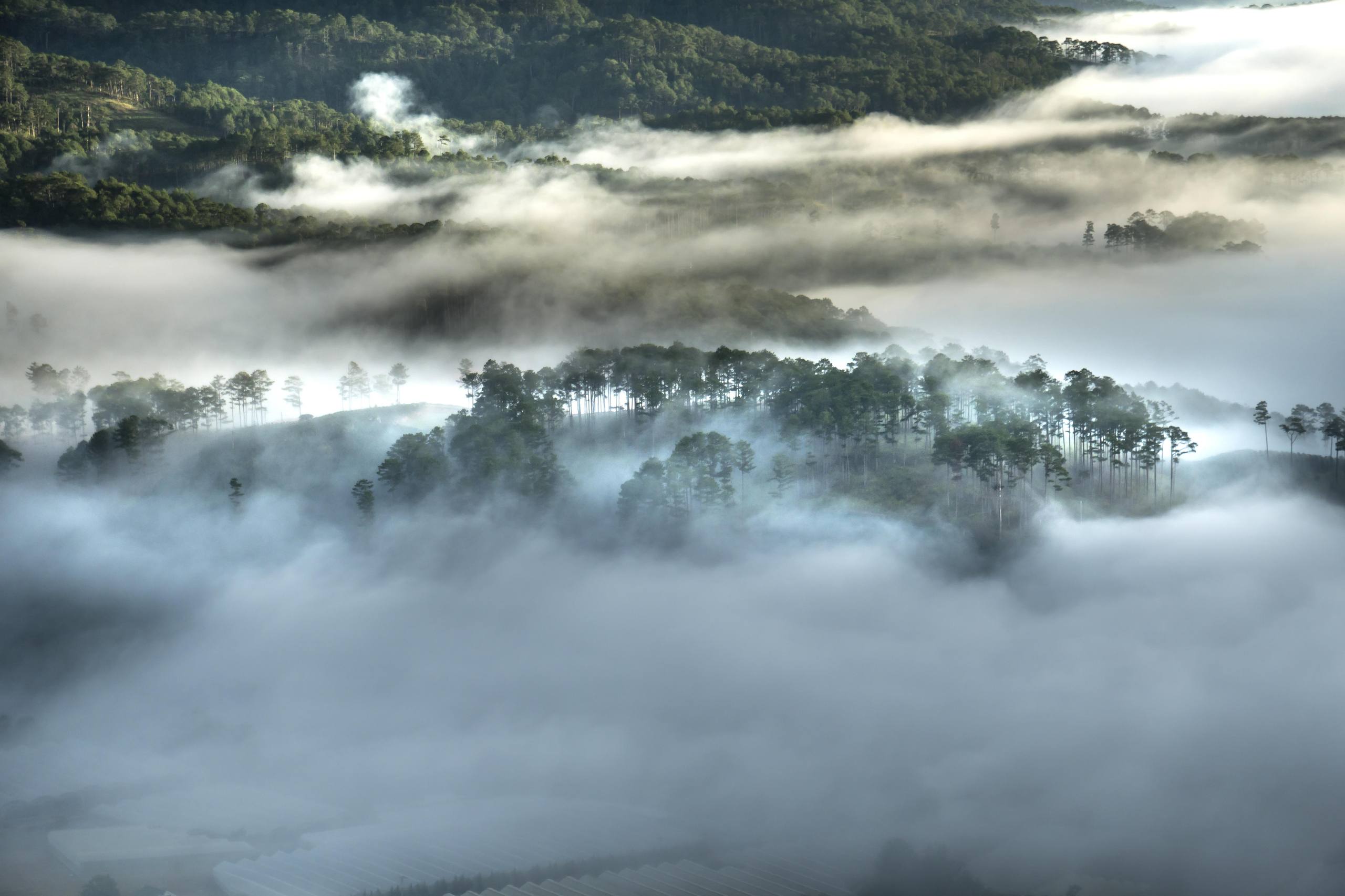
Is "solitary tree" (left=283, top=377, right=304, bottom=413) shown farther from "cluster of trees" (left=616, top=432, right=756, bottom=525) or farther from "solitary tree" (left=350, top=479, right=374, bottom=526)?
"cluster of trees" (left=616, top=432, right=756, bottom=525)

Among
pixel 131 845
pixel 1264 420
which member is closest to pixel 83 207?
pixel 131 845

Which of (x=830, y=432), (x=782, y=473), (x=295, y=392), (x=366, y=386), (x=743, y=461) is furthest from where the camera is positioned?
(x=295, y=392)

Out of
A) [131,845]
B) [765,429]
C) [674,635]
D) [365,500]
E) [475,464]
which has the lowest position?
[131,845]

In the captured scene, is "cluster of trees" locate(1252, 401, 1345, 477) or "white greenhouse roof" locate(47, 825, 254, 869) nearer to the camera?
"white greenhouse roof" locate(47, 825, 254, 869)

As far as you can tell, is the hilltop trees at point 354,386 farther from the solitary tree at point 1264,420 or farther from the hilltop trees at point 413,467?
the solitary tree at point 1264,420

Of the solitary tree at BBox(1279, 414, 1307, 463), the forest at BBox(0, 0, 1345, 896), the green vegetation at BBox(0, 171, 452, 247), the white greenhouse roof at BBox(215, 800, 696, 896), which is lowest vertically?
the white greenhouse roof at BBox(215, 800, 696, 896)

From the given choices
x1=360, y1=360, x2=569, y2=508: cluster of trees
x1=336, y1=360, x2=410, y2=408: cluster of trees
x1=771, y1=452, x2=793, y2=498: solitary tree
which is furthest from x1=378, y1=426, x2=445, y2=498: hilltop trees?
x1=771, y1=452, x2=793, y2=498: solitary tree

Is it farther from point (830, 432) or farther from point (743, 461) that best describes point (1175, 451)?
point (743, 461)
